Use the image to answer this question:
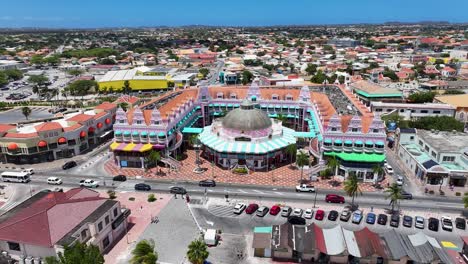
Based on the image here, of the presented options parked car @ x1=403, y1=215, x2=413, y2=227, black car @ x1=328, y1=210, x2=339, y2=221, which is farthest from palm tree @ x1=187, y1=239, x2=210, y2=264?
→ parked car @ x1=403, y1=215, x2=413, y2=227

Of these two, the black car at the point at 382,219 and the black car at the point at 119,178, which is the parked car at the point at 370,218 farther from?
the black car at the point at 119,178

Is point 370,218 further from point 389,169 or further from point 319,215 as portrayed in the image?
point 389,169

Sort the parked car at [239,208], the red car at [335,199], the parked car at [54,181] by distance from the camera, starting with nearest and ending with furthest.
Answer: the parked car at [239,208] → the red car at [335,199] → the parked car at [54,181]

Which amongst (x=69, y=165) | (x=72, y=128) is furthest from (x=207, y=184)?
(x=72, y=128)

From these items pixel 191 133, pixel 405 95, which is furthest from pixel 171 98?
pixel 405 95

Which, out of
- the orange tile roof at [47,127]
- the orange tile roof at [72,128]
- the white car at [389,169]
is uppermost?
the orange tile roof at [47,127]

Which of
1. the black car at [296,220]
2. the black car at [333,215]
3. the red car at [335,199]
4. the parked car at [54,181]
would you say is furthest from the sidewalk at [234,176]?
the black car at [296,220]
